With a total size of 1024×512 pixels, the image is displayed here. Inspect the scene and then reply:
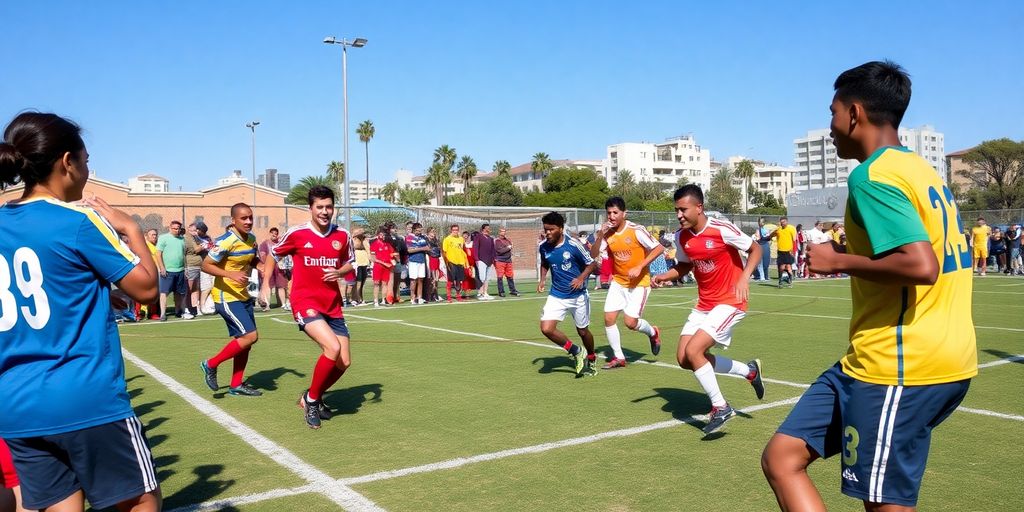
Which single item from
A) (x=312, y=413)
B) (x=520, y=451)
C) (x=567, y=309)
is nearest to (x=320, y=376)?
(x=312, y=413)

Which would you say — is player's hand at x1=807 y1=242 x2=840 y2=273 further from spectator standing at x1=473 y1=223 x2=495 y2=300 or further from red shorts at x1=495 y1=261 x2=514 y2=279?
red shorts at x1=495 y1=261 x2=514 y2=279

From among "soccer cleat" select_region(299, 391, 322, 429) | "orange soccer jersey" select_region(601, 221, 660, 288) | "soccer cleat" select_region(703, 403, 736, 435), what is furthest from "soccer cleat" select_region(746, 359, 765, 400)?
"soccer cleat" select_region(299, 391, 322, 429)

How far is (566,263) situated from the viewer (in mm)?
9422

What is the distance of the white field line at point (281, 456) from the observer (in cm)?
482

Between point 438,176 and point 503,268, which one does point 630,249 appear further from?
point 438,176

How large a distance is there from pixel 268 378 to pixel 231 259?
180 centimetres

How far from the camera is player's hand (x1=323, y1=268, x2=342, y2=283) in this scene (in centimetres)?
720

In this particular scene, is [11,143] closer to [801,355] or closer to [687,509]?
[687,509]

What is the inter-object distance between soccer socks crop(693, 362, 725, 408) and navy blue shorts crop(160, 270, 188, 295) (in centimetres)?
1387

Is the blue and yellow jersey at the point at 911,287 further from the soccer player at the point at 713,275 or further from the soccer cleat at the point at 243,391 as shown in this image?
the soccer cleat at the point at 243,391

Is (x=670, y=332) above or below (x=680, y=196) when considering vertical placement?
below

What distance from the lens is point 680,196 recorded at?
7227 mm

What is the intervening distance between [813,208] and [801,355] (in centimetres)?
3825

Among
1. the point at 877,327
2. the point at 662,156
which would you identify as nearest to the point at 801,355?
the point at 877,327
